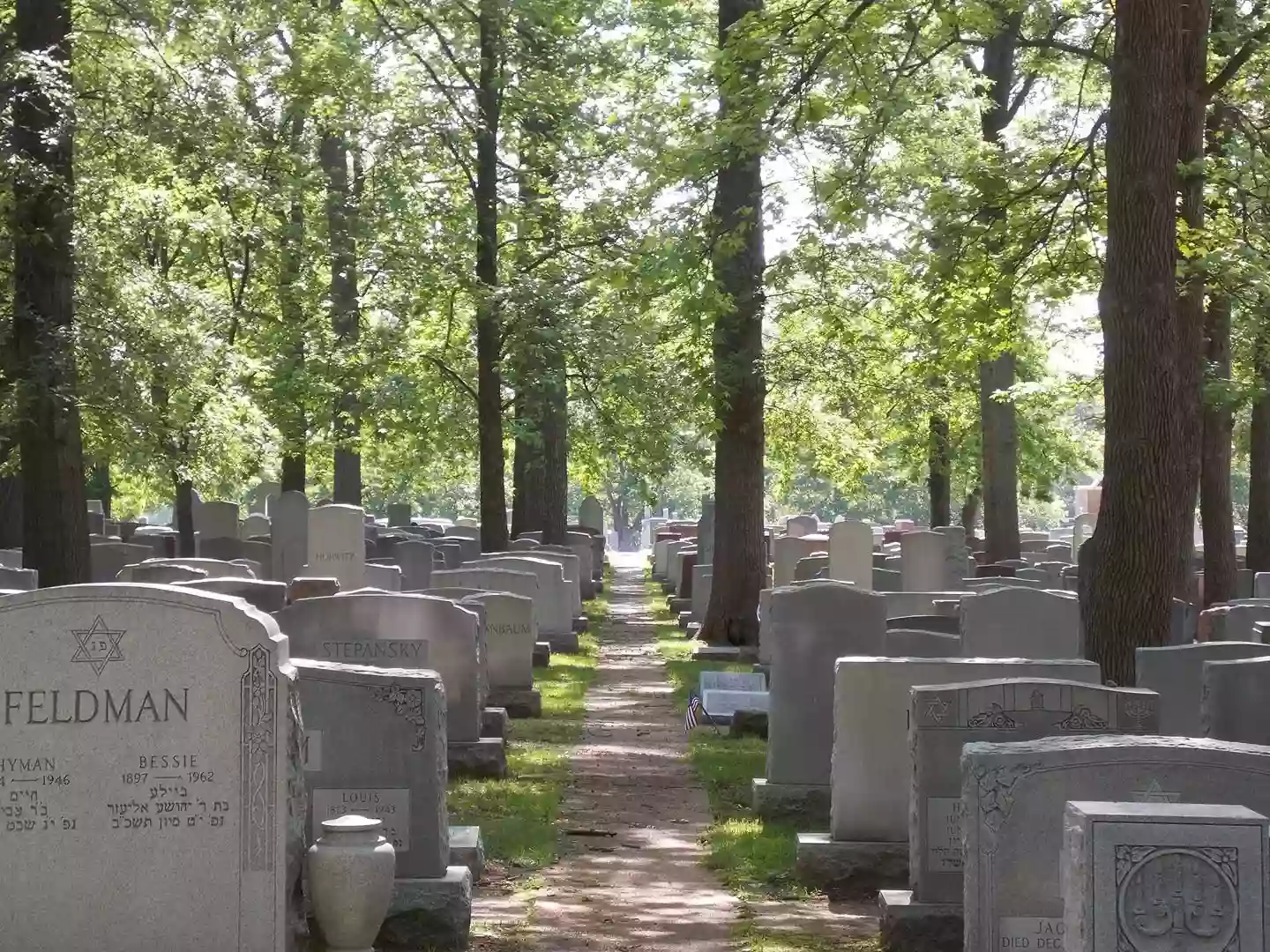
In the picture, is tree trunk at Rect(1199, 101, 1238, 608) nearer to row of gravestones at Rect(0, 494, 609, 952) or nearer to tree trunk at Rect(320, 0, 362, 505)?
tree trunk at Rect(320, 0, 362, 505)

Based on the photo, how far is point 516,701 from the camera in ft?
57.8

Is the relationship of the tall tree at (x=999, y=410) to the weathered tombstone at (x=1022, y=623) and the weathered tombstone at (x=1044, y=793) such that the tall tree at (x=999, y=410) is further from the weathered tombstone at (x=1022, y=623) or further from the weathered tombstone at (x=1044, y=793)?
the weathered tombstone at (x=1044, y=793)

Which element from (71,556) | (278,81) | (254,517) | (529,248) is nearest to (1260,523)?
(529,248)

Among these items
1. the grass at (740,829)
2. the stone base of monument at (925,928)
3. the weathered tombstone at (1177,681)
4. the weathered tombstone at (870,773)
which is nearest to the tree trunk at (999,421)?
the grass at (740,829)

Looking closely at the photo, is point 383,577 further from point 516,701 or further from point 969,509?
point 969,509

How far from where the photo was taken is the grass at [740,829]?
34.8 feet

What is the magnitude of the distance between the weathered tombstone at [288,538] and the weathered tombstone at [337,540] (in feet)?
12.6

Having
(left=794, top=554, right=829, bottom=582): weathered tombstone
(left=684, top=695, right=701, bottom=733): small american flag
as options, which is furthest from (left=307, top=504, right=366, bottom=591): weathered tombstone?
(left=684, top=695, right=701, bottom=733): small american flag

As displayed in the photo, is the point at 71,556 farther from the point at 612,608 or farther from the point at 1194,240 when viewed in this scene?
the point at 612,608

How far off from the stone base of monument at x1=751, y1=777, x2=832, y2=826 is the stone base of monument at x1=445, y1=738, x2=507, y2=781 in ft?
7.85

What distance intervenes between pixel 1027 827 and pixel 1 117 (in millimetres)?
11308

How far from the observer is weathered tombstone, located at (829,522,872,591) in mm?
24875

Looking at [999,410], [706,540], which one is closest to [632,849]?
[999,410]

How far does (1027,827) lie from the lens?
7.55 m
